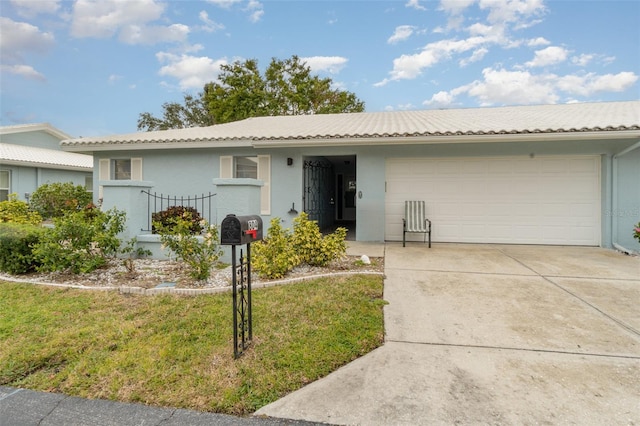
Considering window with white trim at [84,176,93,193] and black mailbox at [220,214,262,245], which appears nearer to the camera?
black mailbox at [220,214,262,245]

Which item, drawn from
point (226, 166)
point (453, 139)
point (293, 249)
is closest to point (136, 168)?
point (226, 166)

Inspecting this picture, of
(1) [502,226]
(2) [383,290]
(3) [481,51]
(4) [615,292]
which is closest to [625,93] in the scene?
(3) [481,51]

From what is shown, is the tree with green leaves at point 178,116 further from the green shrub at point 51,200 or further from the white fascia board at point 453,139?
the white fascia board at point 453,139

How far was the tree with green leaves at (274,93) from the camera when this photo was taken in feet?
78.2

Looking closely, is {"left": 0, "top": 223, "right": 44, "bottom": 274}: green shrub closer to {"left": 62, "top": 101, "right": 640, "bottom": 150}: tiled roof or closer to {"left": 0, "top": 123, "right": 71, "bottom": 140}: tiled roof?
{"left": 62, "top": 101, "right": 640, "bottom": 150}: tiled roof

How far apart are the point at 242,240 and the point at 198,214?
6.82 m

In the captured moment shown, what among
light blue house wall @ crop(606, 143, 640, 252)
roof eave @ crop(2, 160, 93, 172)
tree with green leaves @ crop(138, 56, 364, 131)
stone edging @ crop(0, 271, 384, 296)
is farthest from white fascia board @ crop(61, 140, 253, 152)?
tree with green leaves @ crop(138, 56, 364, 131)

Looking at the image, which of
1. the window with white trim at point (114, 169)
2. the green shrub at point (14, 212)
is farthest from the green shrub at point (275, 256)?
the green shrub at point (14, 212)

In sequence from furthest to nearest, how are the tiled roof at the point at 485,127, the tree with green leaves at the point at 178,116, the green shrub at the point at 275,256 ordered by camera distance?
A: 1. the tree with green leaves at the point at 178,116
2. the tiled roof at the point at 485,127
3. the green shrub at the point at 275,256

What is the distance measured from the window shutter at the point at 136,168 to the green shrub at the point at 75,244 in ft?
15.3

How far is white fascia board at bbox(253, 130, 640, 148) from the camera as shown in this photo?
21.6 feet

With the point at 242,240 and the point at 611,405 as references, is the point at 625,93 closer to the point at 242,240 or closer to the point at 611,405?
the point at 611,405

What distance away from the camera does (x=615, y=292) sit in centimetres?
432

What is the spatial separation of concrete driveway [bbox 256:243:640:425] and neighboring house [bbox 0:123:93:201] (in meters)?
16.9
